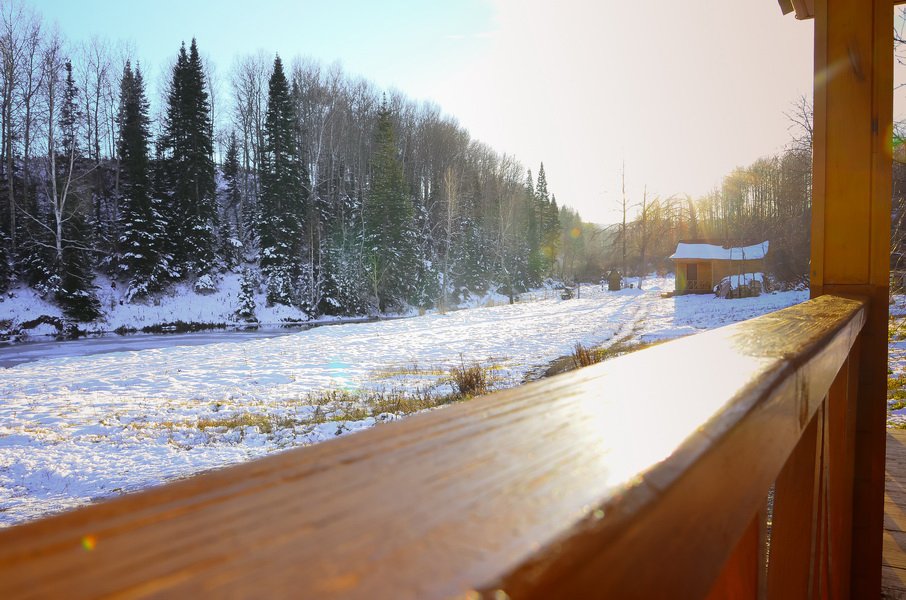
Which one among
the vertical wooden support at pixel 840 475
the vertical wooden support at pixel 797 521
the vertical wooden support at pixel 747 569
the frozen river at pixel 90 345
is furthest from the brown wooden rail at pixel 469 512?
the frozen river at pixel 90 345

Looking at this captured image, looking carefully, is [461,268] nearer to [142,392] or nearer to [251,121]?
[251,121]

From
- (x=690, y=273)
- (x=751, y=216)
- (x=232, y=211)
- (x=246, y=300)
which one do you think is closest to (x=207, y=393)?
(x=246, y=300)

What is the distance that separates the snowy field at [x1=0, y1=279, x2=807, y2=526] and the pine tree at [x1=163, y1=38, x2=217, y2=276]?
13.3 meters

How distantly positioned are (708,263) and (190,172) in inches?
1260

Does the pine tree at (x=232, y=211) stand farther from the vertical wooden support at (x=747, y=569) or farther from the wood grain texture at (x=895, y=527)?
the vertical wooden support at (x=747, y=569)

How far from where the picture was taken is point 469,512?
307 mm

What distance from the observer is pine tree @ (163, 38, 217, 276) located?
28797mm

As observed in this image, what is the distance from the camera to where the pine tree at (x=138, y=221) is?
26766 mm

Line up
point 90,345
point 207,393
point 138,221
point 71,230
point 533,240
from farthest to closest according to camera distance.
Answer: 1. point 533,240
2. point 138,221
3. point 71,230
4. point 90,345
5. point 207,393

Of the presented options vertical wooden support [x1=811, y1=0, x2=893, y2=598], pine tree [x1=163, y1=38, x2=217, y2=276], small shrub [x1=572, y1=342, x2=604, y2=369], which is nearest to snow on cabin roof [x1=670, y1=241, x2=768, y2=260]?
small shrub [x1=572, y1=342, x2=604, y2=369]

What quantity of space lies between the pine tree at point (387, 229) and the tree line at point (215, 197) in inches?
3.6

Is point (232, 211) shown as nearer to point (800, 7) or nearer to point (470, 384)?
point (470, 384)

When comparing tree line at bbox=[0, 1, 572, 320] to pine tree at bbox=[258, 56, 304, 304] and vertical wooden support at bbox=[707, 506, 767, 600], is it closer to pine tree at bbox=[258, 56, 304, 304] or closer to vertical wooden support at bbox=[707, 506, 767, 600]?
pine tree at bbox=[258, 56, 304, 304]

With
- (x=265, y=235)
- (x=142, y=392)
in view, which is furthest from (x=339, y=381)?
(x=265, y=235)
